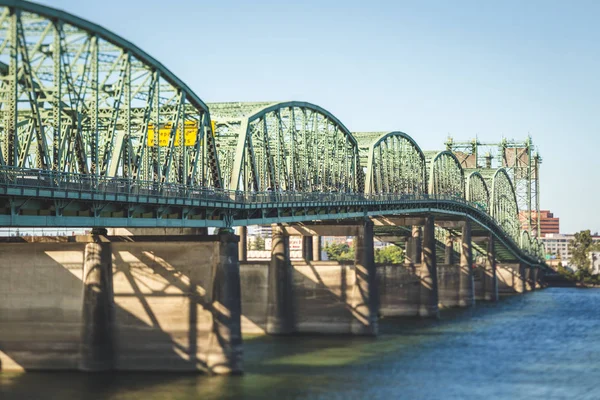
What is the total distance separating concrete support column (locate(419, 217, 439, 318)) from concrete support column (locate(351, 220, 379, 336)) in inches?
703

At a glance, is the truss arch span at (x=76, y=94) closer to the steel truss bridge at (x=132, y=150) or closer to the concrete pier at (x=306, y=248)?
the steel truss bridge at (x=132, y=150)

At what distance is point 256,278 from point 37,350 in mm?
30746

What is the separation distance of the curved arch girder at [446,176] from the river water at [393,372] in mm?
45849

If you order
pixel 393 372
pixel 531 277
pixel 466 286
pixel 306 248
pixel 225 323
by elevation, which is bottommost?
pixel 393 372

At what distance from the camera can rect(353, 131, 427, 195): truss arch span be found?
103m

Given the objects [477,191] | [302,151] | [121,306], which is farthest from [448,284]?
[121,306]

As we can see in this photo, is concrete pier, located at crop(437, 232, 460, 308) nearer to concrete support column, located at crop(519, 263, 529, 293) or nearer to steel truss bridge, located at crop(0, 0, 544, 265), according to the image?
steel truss bridge, located at crop(0, 0, 544, 265)

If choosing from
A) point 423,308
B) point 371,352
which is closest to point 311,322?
point 371,352

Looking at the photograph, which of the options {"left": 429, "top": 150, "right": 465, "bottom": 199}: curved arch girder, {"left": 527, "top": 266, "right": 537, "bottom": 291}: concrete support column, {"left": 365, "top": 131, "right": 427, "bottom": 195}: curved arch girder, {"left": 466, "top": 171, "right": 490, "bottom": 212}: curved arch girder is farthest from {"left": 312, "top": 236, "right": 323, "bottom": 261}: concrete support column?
{"left": 527, "top": 266, "right": 537, "bottom": 291}: concrete support column

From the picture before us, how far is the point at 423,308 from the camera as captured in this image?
331ft

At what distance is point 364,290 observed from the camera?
81.8 meters

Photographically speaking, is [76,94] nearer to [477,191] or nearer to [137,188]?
[137,188]

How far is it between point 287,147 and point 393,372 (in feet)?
136

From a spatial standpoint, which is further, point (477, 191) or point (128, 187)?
point (477, 191)
